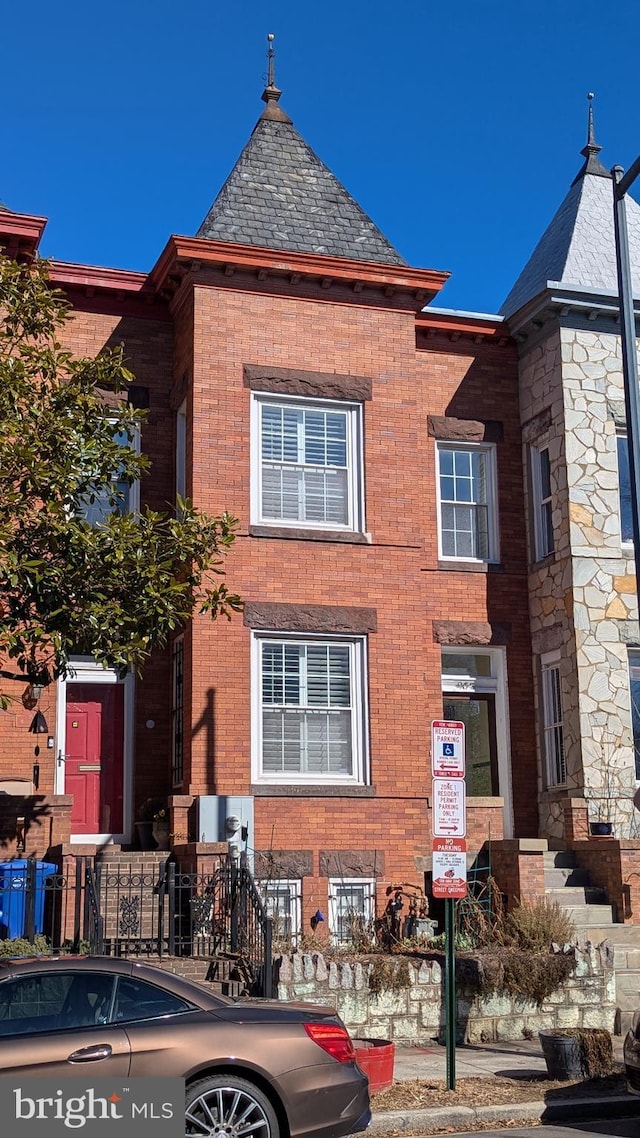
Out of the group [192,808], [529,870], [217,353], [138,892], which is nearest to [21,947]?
[138,892]

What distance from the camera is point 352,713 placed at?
1675 centimetres

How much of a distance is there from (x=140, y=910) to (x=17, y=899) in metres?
1.38

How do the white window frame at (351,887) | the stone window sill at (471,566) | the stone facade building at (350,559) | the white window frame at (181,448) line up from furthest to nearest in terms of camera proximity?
the stone window sill at (471,566) → the white window frame at (181,448) → the stone facade building at (350,559) → the white window frame at (351,887)

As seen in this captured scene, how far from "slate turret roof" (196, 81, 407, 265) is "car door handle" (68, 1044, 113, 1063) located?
1273 centimetres

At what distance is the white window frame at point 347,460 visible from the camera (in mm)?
17031

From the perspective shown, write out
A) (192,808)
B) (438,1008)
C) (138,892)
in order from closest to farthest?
(438,1008) → (138,892) → (192,808)

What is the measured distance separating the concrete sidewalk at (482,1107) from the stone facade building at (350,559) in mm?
3814

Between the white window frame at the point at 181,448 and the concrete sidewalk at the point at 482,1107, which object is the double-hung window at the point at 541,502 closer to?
the white window frame at the point at 181,448

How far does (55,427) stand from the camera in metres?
11.8

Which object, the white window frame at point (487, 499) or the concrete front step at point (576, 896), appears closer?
the concrete front step at point (576, 896)

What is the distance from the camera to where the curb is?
30.8 ft

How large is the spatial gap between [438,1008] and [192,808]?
4.18 meters

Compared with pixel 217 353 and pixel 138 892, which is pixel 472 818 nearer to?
pixel 138 892

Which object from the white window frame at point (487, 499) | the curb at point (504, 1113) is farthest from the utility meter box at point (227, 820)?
the curb at point (504, 1113)
